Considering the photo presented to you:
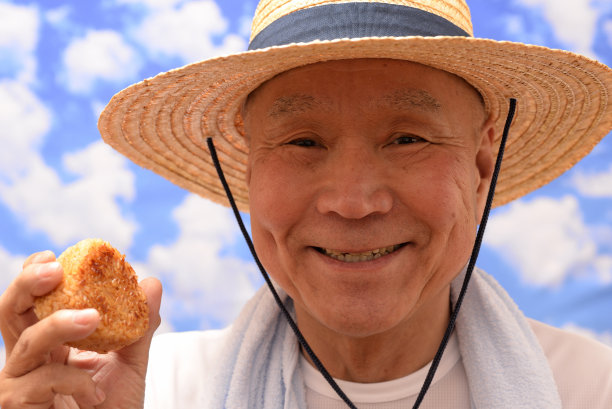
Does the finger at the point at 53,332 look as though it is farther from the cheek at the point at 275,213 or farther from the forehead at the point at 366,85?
the forehead at the point at 366,85

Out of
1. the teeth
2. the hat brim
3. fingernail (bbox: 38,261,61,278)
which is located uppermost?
the hat brim

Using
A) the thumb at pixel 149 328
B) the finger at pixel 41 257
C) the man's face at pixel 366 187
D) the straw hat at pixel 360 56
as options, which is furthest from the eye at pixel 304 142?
the finger at pixel 41 257

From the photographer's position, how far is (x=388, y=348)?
1.76 meters

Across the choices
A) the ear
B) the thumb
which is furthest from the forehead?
the thumb

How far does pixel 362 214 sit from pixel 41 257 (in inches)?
25.8

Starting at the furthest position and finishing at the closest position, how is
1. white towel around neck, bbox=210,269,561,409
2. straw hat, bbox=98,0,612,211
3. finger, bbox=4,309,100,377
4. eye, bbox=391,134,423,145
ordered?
white towel around neck, bbox=210,269,561,409
eye, bbox=391,134,423,145
straw hat, bbox=98,0,612,211
finger, bbox=4,309,100,377

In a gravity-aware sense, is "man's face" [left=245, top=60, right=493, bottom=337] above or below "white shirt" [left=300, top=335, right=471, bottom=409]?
above

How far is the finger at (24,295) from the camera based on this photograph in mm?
1291

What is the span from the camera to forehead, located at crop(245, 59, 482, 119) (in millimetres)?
1492

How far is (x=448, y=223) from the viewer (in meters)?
1.54

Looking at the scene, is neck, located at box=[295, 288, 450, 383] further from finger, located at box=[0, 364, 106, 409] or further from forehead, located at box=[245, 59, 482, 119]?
finger, located at box=[0, 364, 106, 409]

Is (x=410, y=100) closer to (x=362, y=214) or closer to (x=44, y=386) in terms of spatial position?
(x=362, y=214)

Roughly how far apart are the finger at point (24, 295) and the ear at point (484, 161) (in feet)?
3.47

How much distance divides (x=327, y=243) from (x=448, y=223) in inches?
11.0
